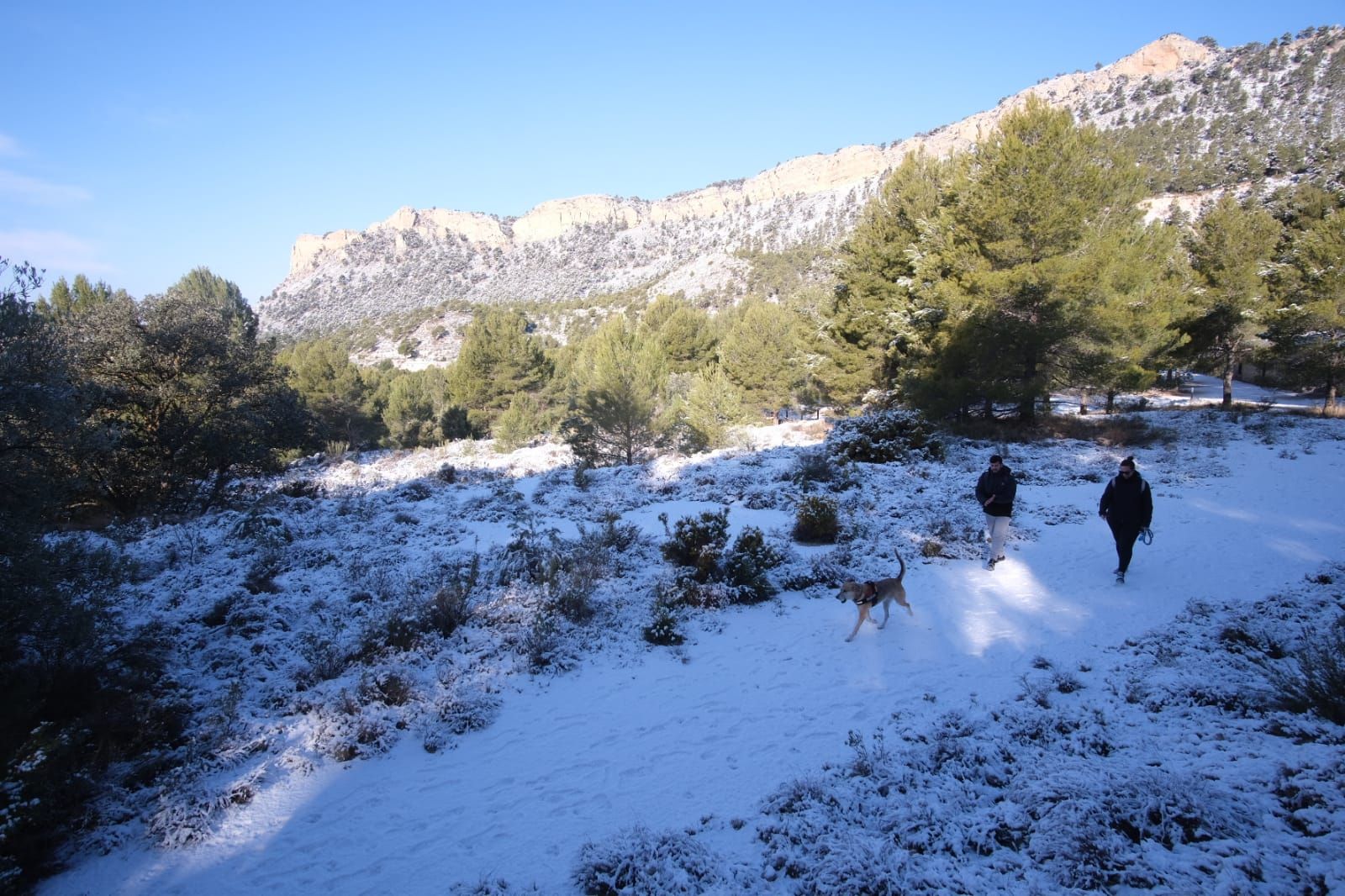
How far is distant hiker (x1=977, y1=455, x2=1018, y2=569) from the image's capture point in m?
8.36

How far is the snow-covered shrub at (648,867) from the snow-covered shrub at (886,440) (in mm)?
13249

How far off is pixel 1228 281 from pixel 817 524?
2420cm

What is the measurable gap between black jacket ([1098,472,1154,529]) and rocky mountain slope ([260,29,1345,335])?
16.1 m

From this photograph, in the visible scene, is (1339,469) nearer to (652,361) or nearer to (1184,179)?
(652,361)

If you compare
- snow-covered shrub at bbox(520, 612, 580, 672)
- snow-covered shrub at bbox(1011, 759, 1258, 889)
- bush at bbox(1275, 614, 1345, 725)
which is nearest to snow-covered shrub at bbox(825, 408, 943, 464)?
snow-covered shrub at bbox(520, 612, 580, 672)

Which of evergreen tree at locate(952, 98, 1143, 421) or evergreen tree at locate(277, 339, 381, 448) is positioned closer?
evergreen tree at locate(952, 98, 1143, 421)

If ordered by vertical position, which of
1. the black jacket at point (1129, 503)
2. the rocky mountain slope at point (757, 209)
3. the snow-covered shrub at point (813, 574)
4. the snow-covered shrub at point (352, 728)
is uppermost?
the rocky mountain slope at point (757, 209)

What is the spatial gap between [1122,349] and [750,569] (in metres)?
16.2

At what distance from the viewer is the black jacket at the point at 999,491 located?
8367mm

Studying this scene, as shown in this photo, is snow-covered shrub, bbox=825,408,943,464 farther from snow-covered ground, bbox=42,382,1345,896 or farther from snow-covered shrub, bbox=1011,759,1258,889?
snow-covered shrub, bbox=1011,759,1258,889

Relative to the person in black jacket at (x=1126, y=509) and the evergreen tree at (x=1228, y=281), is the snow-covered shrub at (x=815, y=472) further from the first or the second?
the evergreen tree at (x=1228, y=281)

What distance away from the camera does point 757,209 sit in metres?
139

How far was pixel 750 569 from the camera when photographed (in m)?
8.47

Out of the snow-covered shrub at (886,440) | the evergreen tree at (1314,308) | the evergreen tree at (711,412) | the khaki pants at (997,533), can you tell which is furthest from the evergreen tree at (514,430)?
the evergreen tree at (1314,308)
